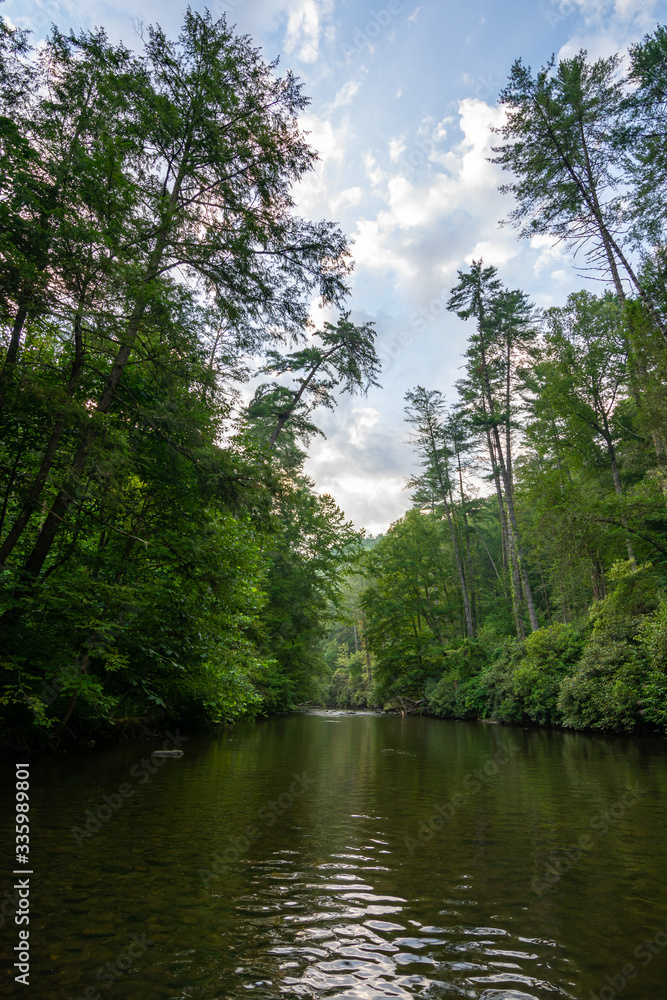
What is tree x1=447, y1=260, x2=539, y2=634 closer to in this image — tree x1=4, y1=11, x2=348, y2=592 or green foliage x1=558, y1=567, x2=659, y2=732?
green foliage x1=558, y1=567, x2=659, y2=732

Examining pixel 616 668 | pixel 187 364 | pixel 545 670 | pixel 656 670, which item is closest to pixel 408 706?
pixel 545 670

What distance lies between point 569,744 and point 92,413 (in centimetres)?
1431

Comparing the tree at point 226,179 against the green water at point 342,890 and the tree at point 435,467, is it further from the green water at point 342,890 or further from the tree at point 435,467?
the tree at point 435,467

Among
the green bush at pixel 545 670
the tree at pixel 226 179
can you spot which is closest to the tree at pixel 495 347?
the green bush at pixel 545 670

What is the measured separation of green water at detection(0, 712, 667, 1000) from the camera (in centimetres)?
262

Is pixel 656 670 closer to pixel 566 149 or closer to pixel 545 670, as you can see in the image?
pixel 545 670

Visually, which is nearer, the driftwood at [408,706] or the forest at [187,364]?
the forest at [187,364]

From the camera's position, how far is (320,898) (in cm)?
365

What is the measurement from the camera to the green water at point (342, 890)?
2617 millimetres

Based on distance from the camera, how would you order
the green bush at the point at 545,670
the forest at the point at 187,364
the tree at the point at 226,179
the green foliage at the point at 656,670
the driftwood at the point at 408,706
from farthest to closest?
1. the driftwood at the point at 408,706
2. the green bush at the point at 545,670
3. the green foliage at the point at 656,670
4. the tree at the point at 226,179
5. the forest at the point at 187,364

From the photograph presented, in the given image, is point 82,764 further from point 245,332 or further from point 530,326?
point 530,326

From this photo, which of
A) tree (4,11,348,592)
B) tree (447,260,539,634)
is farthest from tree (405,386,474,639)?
tree (4,11,348,592)

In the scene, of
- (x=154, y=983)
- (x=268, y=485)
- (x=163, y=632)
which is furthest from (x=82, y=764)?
(x=154, y=983)

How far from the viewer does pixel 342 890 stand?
3783 mm
